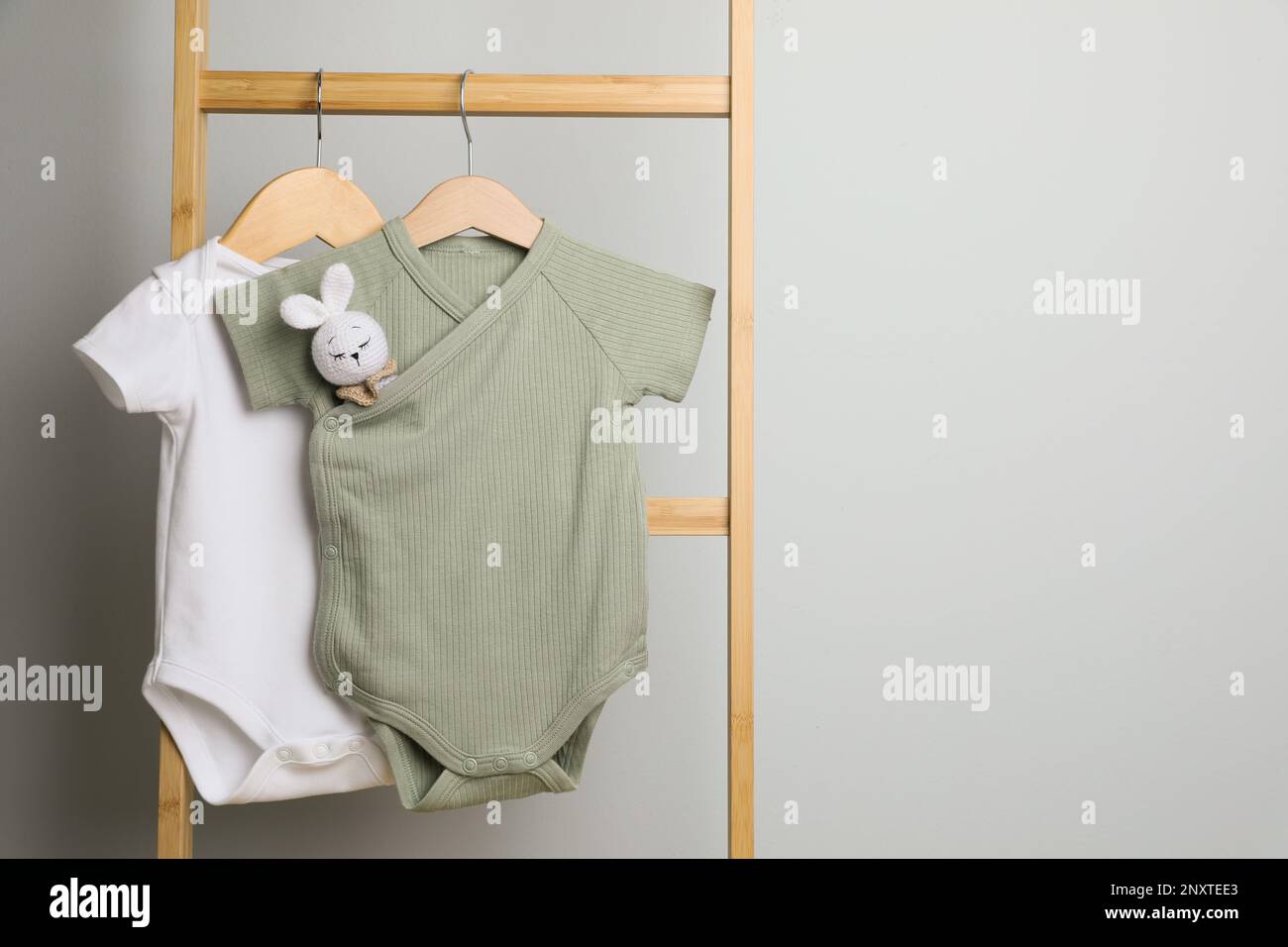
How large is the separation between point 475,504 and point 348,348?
210mm

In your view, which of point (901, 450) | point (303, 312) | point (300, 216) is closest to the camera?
point (303, 312)

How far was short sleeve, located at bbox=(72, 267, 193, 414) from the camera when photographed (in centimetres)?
108

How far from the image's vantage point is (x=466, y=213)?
3.96 ft

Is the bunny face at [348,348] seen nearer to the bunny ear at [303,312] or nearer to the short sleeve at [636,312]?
the bunny ear at [303,312]

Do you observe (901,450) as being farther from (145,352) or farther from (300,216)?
(145,352)

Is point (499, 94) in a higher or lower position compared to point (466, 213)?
higher

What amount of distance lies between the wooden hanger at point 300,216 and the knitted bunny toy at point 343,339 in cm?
10

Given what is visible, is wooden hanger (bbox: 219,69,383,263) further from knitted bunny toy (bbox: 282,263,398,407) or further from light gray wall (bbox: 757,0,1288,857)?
light gray wall (bbox: 757,0,1288,857)

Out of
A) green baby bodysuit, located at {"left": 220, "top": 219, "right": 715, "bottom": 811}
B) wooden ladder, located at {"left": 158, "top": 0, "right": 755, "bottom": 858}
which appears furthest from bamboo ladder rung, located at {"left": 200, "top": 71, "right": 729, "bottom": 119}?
green baby bodysuit, located at {"left": 220, "top": 219, "right": 715, "bottom": 811}

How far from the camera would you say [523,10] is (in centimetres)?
175

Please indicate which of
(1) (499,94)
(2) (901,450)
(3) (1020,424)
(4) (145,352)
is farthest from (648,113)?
(3) (1020,424)

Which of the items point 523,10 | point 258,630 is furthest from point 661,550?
point 523,10

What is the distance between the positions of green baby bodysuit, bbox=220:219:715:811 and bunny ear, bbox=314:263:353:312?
4 cm

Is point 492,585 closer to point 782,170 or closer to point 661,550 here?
point 661,550
